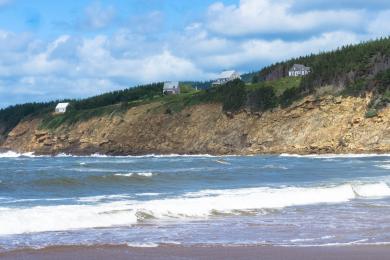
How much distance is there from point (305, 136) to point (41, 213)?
2248 inches

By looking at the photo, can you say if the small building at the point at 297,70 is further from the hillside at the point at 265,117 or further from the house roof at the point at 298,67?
the hillside at the point at 265,117

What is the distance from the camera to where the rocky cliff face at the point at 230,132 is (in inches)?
2618

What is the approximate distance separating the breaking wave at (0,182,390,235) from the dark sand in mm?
3307

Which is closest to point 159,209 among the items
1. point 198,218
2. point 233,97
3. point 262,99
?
point 198,218

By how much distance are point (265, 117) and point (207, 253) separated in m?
67.6

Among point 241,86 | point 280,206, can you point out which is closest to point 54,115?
point 241,86

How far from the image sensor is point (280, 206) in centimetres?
1978

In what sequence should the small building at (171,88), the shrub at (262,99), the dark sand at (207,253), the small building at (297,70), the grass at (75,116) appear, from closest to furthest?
the dark sand at (207,253) < the shrub at (262,99) < the small building at (297,70) < the grass at (75,116) < the small building at (171,88)

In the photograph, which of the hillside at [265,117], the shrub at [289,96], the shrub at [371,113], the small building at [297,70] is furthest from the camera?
the small building at [297,70]

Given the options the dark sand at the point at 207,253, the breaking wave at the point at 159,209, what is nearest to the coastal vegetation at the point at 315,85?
the breaking wave at the point at 159,209

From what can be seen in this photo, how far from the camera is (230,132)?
79.6 m

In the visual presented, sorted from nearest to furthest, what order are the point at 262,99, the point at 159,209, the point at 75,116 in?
the point at 159,209, the point at 262,99, the point at 75,116

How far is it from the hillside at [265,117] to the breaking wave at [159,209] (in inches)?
1661

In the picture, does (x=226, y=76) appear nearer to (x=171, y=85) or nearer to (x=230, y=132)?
(x=171, y=85)
